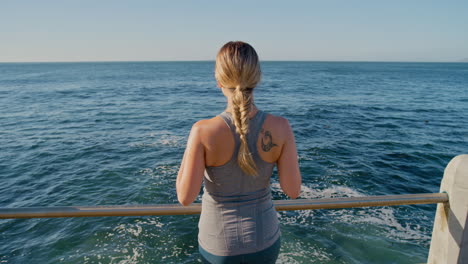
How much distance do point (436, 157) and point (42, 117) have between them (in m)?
30.3

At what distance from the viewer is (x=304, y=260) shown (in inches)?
307

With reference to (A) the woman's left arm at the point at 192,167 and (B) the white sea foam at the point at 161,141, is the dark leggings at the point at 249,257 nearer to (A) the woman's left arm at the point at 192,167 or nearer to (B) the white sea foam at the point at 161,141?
(A) the woman's left arm at the point at 192,167

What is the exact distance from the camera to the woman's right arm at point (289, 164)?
1.78 metres

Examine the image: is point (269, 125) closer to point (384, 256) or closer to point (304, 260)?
point (304, 260)

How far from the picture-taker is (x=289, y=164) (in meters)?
1.87

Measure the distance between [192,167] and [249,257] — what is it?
705 millimetres

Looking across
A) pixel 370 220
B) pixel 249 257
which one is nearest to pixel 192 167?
pixel 249 257

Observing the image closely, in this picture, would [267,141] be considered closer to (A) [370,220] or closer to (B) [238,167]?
(B) [238,167]

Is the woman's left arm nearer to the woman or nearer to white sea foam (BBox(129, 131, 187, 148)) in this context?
the woman

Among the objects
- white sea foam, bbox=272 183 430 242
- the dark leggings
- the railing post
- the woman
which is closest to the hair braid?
the woman

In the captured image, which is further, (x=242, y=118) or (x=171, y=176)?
(x=171, y=176)

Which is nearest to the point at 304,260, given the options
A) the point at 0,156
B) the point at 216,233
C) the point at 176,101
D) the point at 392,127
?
the point at 216,233

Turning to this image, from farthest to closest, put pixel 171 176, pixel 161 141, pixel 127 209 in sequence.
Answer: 1. pixel 161 141
2. pixel 171 176
3. pixel 127 209

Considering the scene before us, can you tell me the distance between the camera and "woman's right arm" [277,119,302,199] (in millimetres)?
1783
